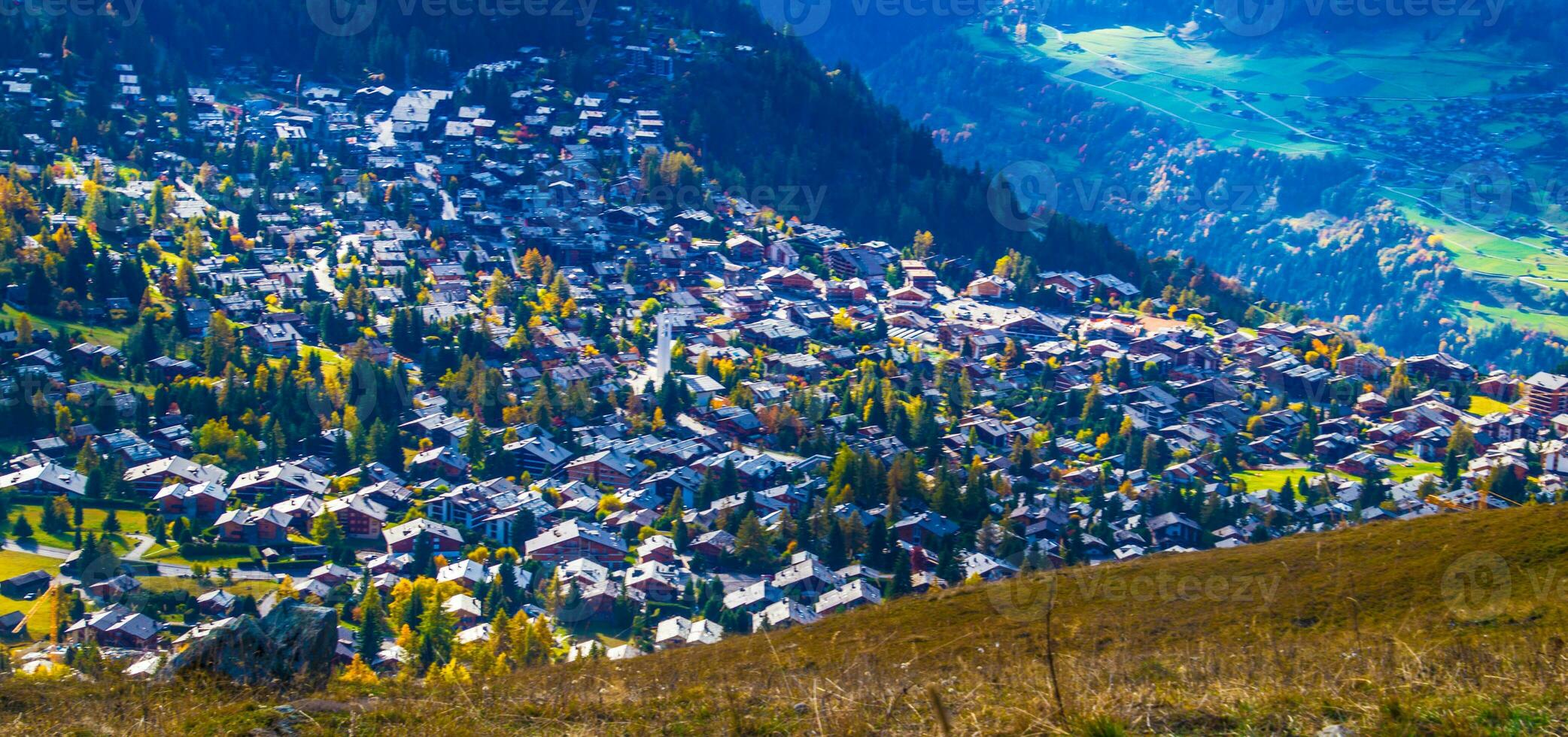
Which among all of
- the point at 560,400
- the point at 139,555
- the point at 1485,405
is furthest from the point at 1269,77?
the point at 139,555

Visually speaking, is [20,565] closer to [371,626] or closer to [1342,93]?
[371,626]

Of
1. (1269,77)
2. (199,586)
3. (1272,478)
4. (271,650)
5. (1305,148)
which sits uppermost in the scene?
(271,650)

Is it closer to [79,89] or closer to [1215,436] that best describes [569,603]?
[1215,436]

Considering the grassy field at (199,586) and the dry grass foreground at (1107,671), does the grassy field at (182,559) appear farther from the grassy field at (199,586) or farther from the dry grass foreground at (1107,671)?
the dry grass foreground at (1107,671)

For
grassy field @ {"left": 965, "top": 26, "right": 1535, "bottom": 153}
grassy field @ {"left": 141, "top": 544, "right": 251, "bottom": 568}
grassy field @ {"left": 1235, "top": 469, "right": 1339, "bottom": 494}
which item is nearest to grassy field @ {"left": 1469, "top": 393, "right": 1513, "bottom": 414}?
grassy field @ {"left": 1235, "top": 469, "right": 1339, "bottom": 494}

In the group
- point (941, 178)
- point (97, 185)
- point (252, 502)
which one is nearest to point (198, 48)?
point (97, 185)

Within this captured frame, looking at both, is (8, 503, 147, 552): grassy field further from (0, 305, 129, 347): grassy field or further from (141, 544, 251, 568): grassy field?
(0, 305, 129, 347): grassy field
